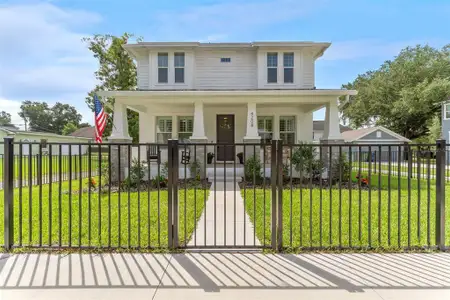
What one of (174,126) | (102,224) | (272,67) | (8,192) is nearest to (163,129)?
(174,126)

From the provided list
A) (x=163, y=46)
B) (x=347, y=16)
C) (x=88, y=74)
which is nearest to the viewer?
(x=347, y=16)

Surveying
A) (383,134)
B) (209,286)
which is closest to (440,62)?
(383,134)

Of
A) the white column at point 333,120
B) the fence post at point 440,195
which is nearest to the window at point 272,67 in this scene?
the white column at point 333,120

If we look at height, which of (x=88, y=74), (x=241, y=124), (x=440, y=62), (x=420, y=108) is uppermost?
(x=440, y=62)

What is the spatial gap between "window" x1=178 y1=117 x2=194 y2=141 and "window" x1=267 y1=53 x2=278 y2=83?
4.17 m

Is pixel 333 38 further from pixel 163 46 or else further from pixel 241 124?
pixel 163 46

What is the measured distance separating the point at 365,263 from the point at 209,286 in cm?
199

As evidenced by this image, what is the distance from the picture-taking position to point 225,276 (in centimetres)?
320

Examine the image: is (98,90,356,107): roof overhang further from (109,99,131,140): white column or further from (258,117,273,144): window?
(258,117,273,144): window

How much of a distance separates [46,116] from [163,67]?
70.9 metres

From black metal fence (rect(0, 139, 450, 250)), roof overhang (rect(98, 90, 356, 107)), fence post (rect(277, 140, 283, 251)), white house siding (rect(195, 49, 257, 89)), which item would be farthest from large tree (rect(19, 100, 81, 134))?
fence post (rect(277, 140, 283, 251))

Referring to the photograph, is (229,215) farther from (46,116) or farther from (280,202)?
(46,116)

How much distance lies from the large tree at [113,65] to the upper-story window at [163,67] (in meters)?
9.03

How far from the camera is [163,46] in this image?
1298 centimetres
